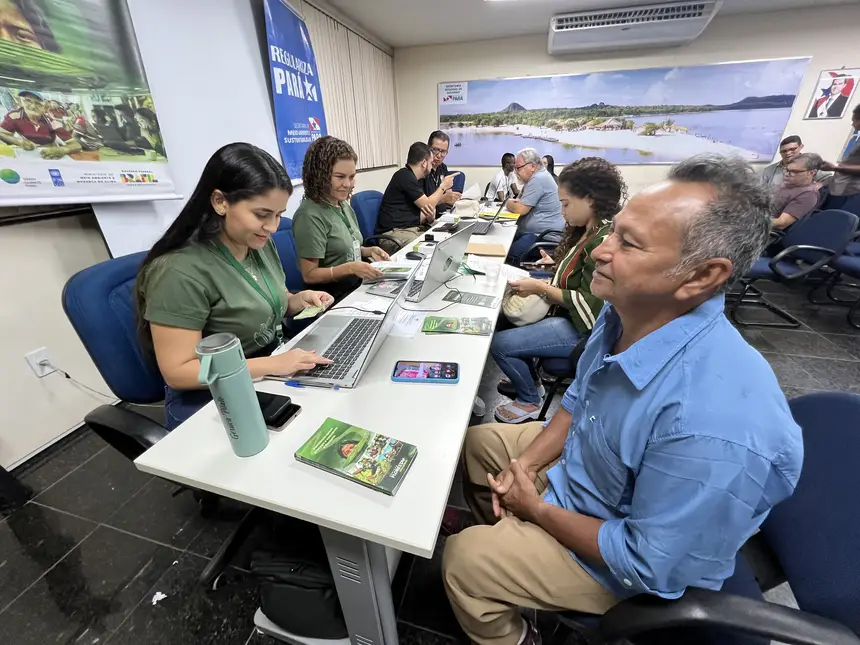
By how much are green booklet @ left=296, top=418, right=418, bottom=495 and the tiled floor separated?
77 centimetres

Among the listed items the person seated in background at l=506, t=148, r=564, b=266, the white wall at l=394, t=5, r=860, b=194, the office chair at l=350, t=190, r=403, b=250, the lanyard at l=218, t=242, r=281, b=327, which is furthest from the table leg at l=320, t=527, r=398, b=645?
the white wall at l=394, t=5, r=860, b=194

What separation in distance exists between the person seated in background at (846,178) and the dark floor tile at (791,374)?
2379 mm

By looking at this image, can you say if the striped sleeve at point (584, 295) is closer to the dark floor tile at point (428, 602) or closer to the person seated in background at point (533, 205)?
the dark floor tile at point (428, 602)

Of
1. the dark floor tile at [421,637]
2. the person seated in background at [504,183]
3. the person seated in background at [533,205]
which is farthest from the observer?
the person seated in background at [504,183]

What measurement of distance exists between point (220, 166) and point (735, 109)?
5.88 meters

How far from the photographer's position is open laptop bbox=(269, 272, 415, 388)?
980mm

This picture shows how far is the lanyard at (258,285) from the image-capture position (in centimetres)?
109

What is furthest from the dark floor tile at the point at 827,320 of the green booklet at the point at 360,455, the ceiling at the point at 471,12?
the green booklet at the point at 360,455

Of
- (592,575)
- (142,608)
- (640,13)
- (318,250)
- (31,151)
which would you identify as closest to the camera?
(592,575)

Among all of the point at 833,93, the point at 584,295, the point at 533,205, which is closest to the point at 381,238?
the point at 533,205

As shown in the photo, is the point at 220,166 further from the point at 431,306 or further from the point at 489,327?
the point at 489,327

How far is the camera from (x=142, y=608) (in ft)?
3.78

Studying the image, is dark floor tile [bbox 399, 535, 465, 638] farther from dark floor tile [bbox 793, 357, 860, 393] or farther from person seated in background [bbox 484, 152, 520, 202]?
person seated in background [bbox 484, 152, 520, 202]

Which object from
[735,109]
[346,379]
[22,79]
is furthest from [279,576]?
[735,109]
